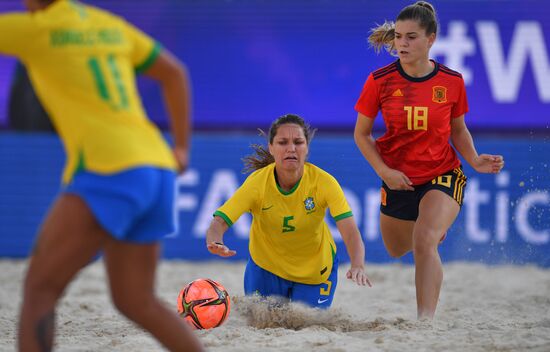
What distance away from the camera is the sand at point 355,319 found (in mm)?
4543

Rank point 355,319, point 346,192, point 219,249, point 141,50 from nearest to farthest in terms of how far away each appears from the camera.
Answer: point 141,50 < point 219,249 < point 355,319 < point 346,192

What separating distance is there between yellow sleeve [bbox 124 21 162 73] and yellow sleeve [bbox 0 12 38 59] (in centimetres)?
38

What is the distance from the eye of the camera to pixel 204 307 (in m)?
5.23

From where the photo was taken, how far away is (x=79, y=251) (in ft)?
10.2

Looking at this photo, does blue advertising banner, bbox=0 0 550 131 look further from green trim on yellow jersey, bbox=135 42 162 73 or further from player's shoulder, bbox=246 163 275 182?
green trim on yellow jersey, bbox=135 42 162 73

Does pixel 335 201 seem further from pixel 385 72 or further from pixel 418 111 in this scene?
pixel 385 72

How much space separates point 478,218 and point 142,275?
6555mm

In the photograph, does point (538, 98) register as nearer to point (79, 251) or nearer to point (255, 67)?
point (255, 67)

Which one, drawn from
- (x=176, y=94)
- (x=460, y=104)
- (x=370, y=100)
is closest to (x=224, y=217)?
(x=370, y=100)

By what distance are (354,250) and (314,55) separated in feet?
17.5

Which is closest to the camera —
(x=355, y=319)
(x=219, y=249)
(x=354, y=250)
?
(x=219, y=249)

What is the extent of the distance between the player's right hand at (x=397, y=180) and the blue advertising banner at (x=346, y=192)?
3.73 meters

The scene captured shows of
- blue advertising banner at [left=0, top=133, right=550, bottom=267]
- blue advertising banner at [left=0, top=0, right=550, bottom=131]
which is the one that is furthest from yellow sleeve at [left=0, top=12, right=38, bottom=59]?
blue advertising banner at [left=0, top=0, right=550, bottom=131]

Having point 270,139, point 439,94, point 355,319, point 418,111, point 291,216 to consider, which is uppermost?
point 439,94
